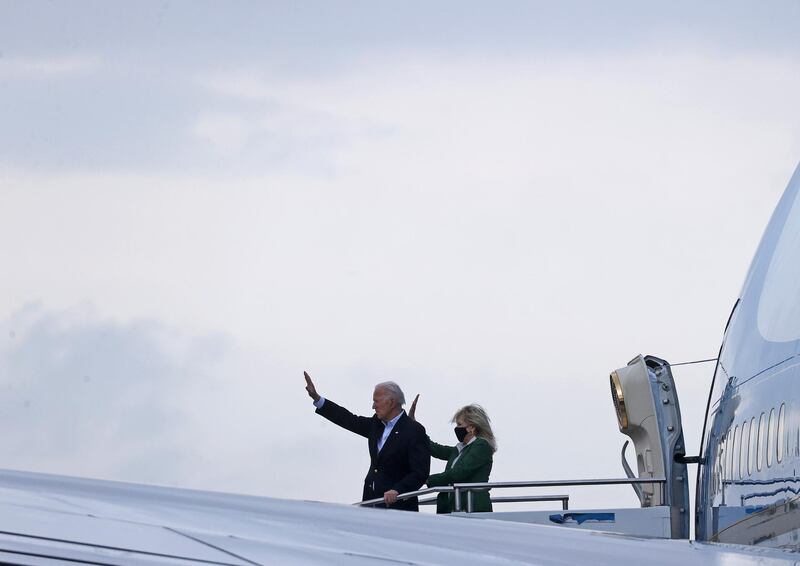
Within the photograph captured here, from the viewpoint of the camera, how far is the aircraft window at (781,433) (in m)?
4.71

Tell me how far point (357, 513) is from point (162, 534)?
87cm

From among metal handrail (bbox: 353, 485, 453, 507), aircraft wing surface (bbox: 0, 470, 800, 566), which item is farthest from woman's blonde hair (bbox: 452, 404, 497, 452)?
aircraft wing surface (bbox: 0, 470, 800, 566)

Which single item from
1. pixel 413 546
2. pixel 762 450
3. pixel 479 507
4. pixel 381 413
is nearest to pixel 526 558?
pixel 413 546

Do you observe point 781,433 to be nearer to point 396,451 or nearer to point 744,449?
point 744,449

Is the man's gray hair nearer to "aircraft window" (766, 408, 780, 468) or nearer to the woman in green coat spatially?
the woman in green coat

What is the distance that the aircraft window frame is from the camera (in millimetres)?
4871

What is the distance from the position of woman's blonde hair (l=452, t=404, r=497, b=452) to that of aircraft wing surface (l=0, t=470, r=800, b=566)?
7.14 metres

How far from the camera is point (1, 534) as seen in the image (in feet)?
4.57

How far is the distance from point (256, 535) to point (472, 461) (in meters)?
7.92

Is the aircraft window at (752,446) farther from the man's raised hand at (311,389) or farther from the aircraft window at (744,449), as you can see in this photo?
the man's raised hand at (311,389)

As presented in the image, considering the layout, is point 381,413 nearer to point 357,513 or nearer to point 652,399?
point 652,399

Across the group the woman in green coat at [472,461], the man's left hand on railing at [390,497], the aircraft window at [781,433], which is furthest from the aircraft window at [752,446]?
the woman in green coat at [472,461]

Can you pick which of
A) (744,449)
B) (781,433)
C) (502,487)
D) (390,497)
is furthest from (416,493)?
(781,433)

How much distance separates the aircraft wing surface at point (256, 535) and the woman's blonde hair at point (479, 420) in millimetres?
7140
